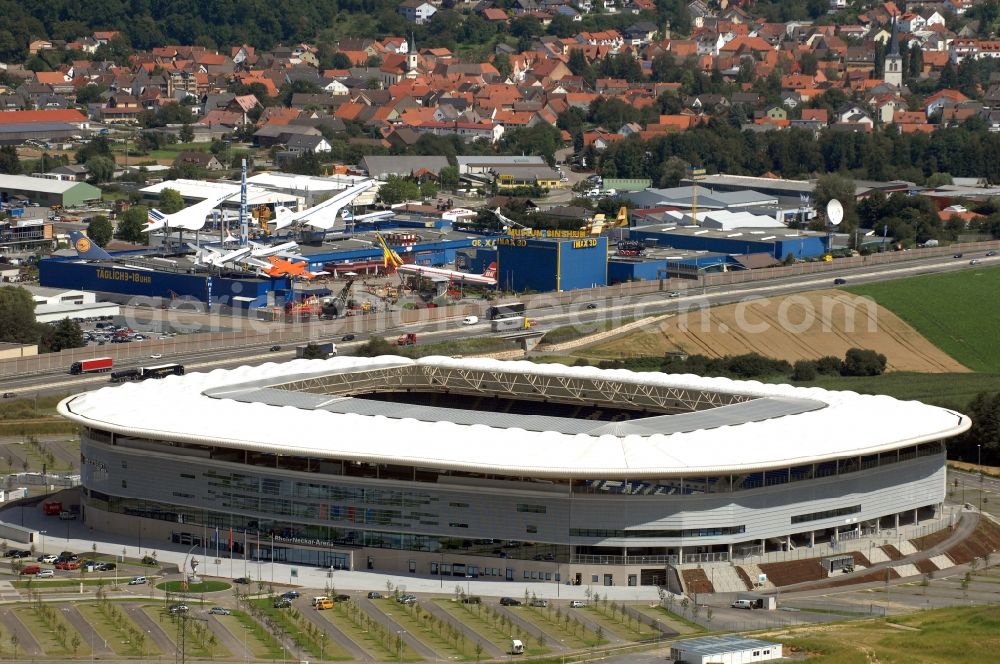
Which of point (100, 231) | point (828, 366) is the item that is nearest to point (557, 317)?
point (828, 366)

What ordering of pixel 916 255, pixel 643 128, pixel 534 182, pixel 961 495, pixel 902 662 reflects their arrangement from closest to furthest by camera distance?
1. pixel 902 662
2. pixel 961 495
3. pixel 916 255
4. pixel 534 182
5. pixel 643 128

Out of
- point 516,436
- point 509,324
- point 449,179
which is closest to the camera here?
point 516,436

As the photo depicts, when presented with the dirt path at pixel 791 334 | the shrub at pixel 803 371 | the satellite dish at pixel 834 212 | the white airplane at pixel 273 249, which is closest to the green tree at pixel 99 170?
the white airplane at pixel 273 249

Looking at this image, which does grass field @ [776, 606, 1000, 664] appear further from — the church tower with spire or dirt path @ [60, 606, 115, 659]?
the church tower with spire

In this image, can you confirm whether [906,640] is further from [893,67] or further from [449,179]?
[893,67]

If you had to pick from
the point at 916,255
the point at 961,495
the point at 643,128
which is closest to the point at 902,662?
the point at 961,495

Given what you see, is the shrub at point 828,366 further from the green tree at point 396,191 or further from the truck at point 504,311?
the green tree at point 396,191

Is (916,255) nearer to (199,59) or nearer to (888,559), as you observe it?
(888,559)
